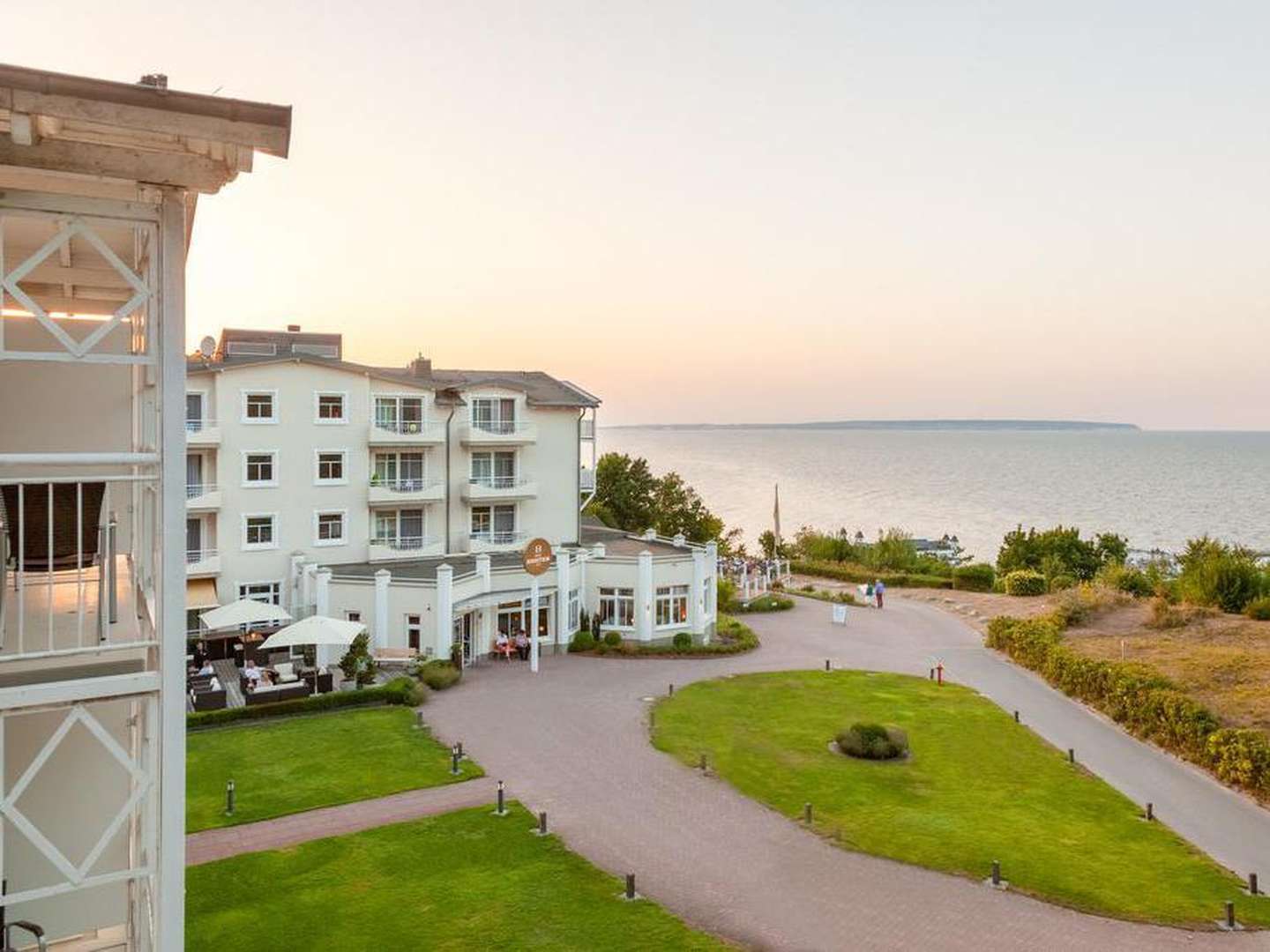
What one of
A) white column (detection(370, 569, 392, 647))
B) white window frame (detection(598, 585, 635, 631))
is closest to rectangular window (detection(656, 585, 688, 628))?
white window frame (detection(598, 585, 635, 631))

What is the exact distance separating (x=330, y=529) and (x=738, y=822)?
74.9ft

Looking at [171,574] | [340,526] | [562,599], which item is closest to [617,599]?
[562,599]

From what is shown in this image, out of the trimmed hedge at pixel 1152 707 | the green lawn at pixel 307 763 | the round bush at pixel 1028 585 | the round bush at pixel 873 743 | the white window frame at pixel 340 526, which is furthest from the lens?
the round bush at pixel 1028 585

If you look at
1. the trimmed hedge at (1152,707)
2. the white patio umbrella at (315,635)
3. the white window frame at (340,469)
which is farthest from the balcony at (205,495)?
the trimmed hedge at (1152,707)

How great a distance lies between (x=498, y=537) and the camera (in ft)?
128

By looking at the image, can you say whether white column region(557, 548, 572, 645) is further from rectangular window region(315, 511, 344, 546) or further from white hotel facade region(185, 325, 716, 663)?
rectangular window region(315, 511, 344, 546)

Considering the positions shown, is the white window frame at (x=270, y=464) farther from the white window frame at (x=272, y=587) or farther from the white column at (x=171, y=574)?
the white column at (x=171, y=574)

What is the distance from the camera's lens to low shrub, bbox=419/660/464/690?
28719mm

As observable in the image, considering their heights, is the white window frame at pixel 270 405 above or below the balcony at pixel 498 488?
above

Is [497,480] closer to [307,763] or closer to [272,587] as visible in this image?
[272,587]

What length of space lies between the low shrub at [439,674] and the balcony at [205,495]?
1037cm

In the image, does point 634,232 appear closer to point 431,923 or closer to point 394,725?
point 394,725

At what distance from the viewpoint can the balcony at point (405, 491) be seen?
35.8m

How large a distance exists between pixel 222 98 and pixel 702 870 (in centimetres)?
1547
